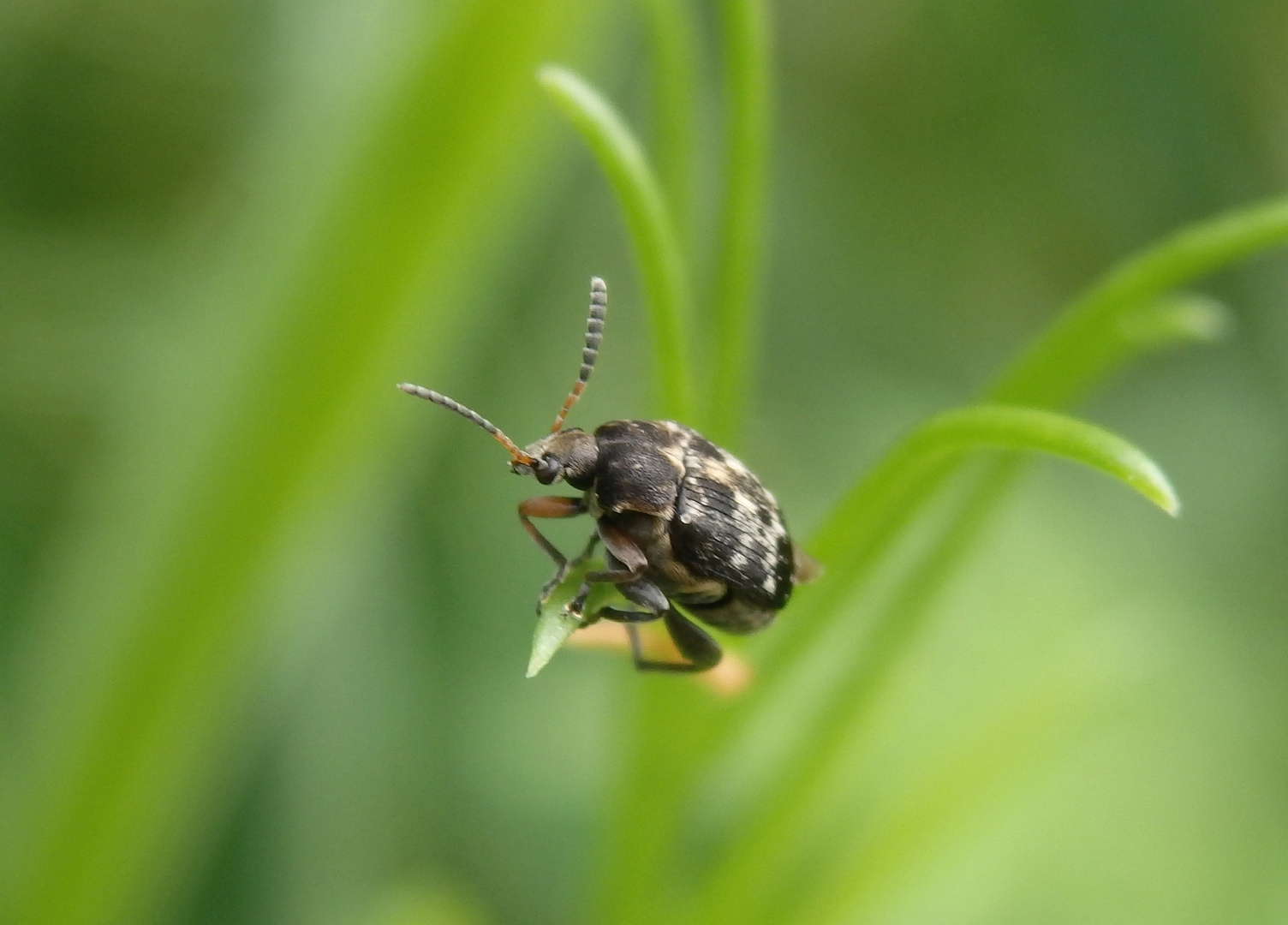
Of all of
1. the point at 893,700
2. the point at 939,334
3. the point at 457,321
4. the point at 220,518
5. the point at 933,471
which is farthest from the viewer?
the point at 939,334

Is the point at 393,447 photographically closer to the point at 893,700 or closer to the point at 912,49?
the point at 893,700

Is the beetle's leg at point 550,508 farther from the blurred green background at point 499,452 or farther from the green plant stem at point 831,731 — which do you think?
the green plant stem at point 831,731

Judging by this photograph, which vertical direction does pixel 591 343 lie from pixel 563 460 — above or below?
above

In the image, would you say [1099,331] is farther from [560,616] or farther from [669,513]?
[560,616]

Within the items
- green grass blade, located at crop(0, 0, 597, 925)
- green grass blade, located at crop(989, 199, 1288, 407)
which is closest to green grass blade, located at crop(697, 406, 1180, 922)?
green grass blade, located at crop(989, 199, 1288, 407)

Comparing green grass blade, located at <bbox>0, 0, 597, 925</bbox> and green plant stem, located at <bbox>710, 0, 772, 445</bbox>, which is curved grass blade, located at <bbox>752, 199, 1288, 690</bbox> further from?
green grass blade, located at <bbox>0, 0, 597, 925</bbox>

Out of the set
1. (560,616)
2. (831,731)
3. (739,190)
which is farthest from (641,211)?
(831,731)

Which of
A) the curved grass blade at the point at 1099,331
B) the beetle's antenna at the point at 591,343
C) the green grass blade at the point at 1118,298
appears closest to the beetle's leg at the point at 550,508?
the beetle's antenna at the point at 591,343

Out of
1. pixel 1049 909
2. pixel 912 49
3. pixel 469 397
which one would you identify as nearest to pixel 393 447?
pixel 469 397
